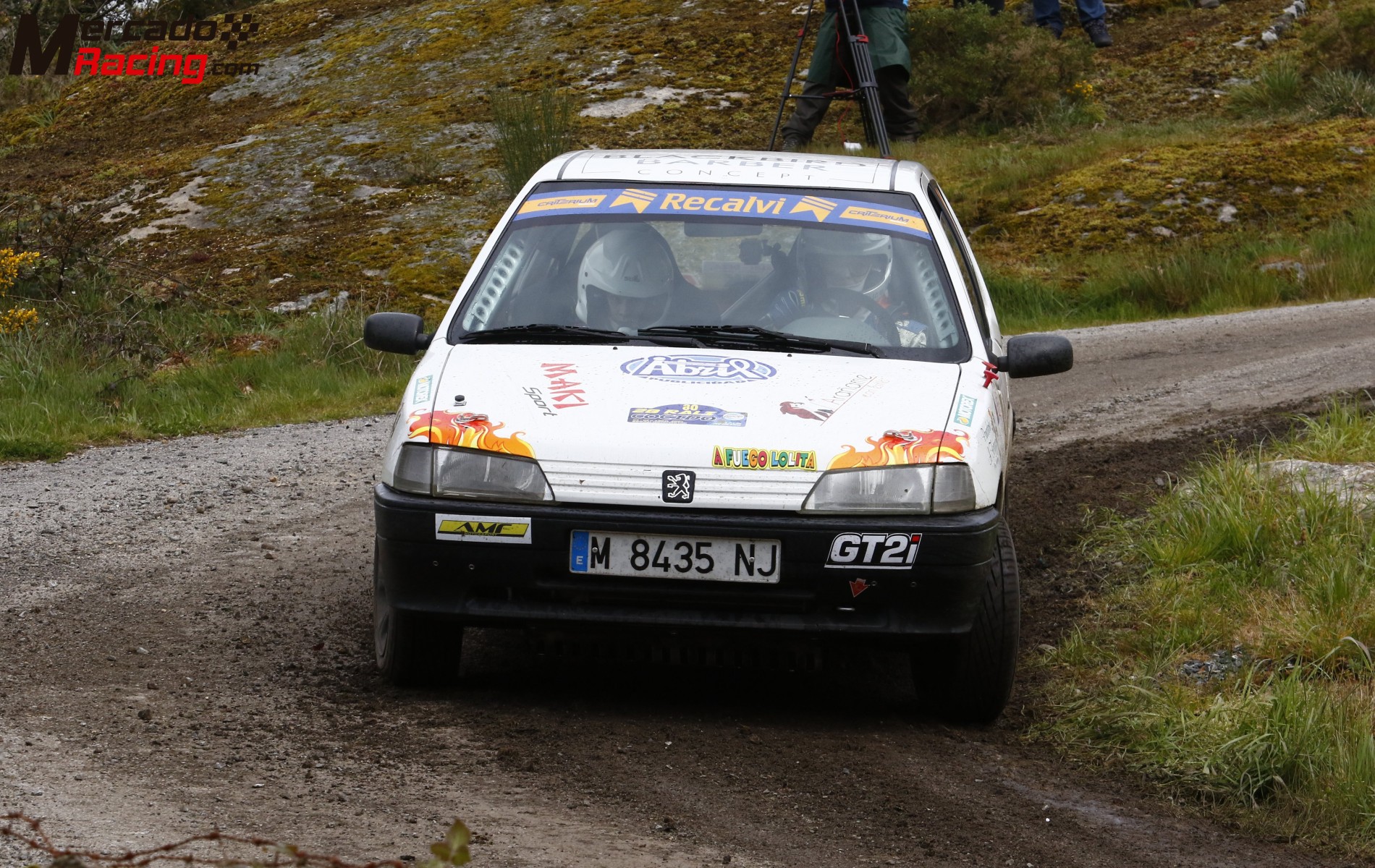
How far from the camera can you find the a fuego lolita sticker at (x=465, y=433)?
13.9 ft

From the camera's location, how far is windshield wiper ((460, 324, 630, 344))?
490 cm

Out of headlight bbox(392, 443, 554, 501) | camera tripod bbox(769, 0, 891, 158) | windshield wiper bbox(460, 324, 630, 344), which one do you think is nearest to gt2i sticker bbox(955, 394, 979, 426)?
windshield wiper bbox(460, 324, 630, 344)

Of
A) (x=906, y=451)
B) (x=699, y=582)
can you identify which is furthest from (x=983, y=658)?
(x=699, y=582)

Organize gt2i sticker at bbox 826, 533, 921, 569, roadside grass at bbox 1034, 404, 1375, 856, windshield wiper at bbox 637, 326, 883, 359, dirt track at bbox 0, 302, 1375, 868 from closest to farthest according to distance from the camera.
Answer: dirt track at bbox 0, 302, 1375, 868 < roadside grass at bbox 1034, 404, 1375, 856 < gt2i sticker at bbox 826, 533, 921, 569 < windshield wiper at bbox 637, 326, 883, 359

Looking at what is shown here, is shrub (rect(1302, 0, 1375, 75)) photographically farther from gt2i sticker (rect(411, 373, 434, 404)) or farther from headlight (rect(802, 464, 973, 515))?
gt2i sticker (rect(411, 373, 434, 404))

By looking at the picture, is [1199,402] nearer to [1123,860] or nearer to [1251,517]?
[1251,517]

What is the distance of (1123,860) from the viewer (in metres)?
3.57

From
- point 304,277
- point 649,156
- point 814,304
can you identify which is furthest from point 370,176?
point 814,304

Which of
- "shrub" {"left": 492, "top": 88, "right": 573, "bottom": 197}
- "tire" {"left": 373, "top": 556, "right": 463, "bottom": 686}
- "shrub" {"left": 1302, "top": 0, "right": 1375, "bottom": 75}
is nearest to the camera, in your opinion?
"tire" {"left": 373, "top": 556, "right": 463, "bottom": 686}

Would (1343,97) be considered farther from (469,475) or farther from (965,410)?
(469,475)

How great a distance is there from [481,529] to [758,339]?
1.18 meters

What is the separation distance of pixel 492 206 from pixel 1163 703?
9.64m

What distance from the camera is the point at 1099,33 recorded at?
17406mm

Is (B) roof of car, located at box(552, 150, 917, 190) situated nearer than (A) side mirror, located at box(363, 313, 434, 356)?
No
